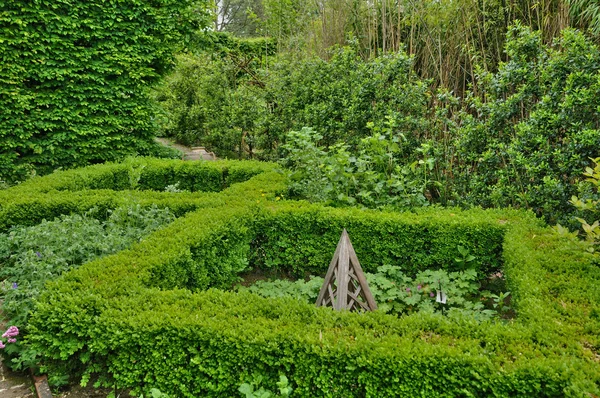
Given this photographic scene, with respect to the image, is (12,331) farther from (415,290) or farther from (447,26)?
(447,26)

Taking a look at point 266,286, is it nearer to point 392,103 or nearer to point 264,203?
point 264,203

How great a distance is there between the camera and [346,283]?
274cm

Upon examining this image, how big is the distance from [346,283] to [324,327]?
0.50 m

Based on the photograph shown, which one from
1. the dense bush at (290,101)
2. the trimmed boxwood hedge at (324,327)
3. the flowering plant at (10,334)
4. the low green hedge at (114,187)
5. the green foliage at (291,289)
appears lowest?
the green foliage at (291,289)

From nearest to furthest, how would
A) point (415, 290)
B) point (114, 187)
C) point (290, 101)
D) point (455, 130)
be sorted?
1. point (415, 290)
2. point (455, 130)
3. point (114, 187)
4. point (290, 101)

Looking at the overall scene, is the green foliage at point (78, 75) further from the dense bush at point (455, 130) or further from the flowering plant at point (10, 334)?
the flowering plant at point (10, 334)

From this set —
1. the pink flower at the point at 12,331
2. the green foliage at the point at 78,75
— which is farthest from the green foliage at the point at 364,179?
the green foliage at the point at 78,75

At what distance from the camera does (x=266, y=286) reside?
377 centimetres

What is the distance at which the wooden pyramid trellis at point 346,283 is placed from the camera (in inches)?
108

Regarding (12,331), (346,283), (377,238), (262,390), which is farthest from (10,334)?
(377,238)

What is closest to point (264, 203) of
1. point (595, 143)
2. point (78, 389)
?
point (78, 389)

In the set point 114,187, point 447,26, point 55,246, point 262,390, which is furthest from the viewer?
point 114,187

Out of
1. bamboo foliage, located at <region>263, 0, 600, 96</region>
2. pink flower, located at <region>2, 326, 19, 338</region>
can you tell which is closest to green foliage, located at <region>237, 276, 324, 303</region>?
pink flower, located at <region>2, 326, 19, 338</region>

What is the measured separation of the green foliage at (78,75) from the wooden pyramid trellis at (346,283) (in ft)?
20.4
